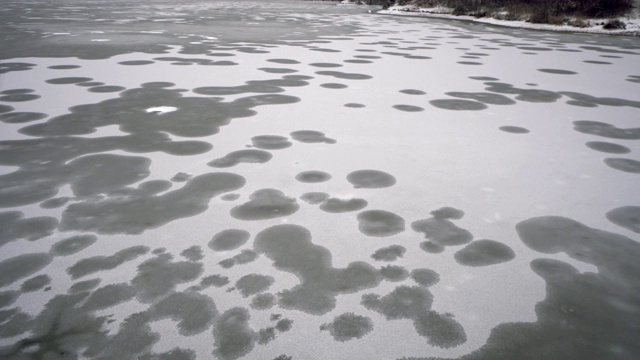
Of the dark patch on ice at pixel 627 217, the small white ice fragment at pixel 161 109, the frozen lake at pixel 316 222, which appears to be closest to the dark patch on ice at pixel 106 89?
the frozen lake at pixel 316 222

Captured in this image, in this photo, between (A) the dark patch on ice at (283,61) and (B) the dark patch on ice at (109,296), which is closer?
(B) the dark patch on ice at (109,296)

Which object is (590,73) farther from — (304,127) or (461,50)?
(304,127)

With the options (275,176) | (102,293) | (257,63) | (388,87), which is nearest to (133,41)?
(257,63)

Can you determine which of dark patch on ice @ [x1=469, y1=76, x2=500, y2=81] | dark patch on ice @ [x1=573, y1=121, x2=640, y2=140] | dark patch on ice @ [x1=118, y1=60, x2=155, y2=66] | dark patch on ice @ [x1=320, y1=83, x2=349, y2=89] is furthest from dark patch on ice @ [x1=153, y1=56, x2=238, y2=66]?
dark patch on ice @ [x1=573, y1=121, x2=640, y2=140]

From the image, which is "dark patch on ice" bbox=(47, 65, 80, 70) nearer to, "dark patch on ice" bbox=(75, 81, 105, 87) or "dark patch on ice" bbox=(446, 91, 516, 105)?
"dark patch on ice" bbox=(75, 81, 105, 87)

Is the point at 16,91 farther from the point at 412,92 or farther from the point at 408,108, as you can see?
the point at 412,92

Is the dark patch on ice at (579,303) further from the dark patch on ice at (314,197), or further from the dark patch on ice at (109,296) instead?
the dark patch on ice at (109,296)

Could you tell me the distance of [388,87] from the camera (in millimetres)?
3943

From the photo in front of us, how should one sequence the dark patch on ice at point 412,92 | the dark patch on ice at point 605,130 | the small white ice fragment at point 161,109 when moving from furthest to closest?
1. the dark patch on ice at point 412,92
2. the small white ice fragment at point 161,109
3. the dark patch on ice at point 605,130

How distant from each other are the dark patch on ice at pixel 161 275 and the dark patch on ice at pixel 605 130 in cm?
272

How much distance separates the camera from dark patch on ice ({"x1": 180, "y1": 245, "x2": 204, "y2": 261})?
1.41m

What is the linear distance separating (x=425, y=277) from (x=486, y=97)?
2.77 meters

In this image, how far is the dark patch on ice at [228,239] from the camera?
1.48m

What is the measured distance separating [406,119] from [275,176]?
135 cm
